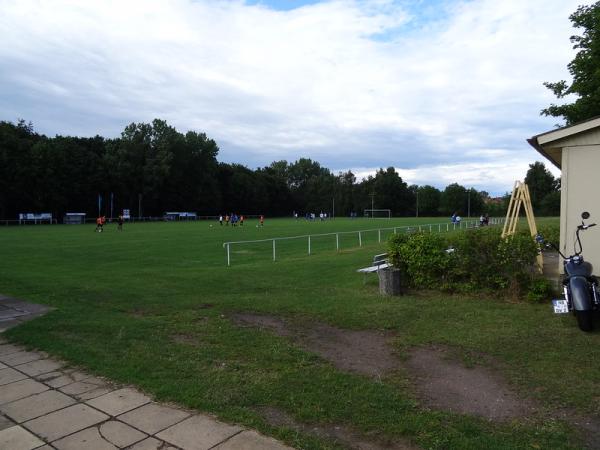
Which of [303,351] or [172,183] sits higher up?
[172,183]

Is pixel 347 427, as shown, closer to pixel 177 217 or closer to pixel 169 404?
pixel 169 404

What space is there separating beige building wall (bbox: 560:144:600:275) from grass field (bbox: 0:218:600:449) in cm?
163

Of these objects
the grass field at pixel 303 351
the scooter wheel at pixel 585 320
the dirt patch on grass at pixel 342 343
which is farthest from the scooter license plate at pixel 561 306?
the dirt patch on grass at pixel 342 343

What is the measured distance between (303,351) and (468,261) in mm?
4324

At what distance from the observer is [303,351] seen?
5.45 metres

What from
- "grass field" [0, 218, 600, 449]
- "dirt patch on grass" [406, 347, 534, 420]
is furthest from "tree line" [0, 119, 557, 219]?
"dirt patch on grass" [406, 347, 534, 420]

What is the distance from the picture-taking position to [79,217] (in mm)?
64938

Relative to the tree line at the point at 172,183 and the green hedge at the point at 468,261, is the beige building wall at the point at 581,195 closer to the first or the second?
the green hedge at the point at 468,261

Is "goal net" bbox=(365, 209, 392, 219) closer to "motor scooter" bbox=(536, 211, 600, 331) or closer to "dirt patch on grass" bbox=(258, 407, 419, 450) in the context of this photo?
"motor scooter" bbox=(536, 211, 600, 331)

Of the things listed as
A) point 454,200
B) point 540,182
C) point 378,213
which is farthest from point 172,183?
point 540,182

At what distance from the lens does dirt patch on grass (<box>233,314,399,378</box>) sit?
16.5 ft

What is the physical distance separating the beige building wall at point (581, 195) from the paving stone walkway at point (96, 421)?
697cm

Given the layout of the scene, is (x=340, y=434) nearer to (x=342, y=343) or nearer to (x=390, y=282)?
(x=342, y=343)

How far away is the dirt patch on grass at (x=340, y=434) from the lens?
3242 millimetres
